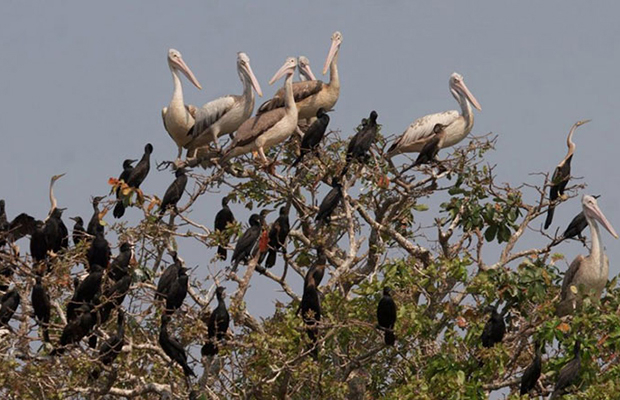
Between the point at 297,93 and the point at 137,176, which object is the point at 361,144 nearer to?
the point at 137,176

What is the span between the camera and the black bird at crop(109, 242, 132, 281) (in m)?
13.3

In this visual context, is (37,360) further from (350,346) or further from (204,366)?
(350,346)

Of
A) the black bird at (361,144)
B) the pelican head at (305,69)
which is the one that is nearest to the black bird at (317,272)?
the black bird at (361,144)

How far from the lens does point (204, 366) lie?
43.0ft

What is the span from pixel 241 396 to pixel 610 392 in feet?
10.9

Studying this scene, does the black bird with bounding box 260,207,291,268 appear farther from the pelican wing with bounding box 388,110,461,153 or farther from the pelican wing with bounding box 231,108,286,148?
the pelican wing with bounding box 388,110,461,153

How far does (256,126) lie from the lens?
16562 millimetres

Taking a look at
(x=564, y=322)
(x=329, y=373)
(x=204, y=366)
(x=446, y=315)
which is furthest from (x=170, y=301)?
(x=564, y=322)

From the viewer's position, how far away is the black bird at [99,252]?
44.4ft

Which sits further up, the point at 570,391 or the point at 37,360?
the point at 37,360

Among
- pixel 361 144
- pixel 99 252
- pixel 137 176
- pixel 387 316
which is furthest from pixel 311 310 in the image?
pixel 137 176

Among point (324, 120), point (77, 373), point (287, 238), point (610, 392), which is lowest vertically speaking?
point (610, 392)

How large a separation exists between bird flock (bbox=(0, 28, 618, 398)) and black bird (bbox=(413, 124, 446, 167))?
20 mm

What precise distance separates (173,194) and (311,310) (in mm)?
2597
